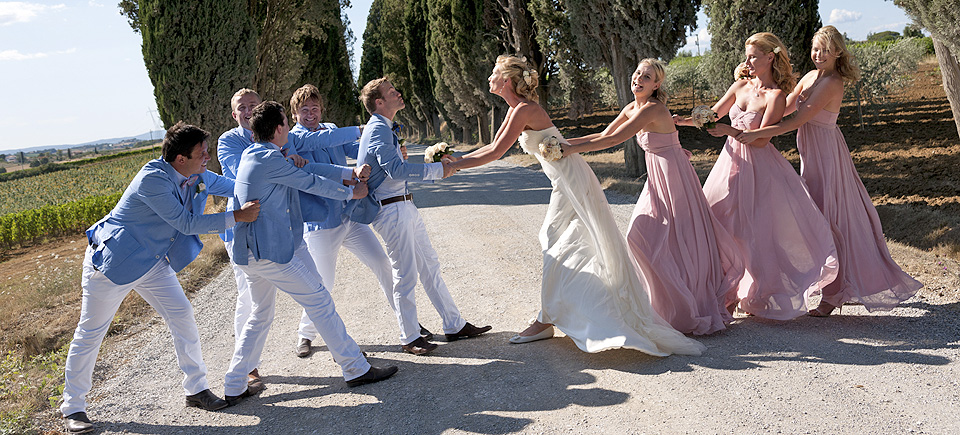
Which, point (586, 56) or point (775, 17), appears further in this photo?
point (586, 56)

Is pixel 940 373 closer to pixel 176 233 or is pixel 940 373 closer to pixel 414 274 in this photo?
pixel 414 274

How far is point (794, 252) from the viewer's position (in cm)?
502

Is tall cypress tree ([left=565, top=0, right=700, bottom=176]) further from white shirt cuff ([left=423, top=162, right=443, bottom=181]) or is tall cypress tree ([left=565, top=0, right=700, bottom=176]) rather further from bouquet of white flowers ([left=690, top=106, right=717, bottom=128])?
white shirt cuff ([left=423, top=162, right=443, bottom=181])

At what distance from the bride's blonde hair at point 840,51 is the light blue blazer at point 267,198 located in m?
4.10

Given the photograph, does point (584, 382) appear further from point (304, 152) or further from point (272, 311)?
point (304, 152)

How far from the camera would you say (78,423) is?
4.29 meters

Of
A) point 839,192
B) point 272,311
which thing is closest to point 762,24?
point 839,192

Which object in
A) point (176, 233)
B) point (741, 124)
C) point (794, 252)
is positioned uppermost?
point (741, 124)

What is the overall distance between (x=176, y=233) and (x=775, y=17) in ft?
43.2

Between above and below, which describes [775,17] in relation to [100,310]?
above

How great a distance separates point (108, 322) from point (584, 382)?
10.7ft

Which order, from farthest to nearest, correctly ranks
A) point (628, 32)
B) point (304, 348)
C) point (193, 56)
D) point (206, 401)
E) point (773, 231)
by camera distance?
point (193, 56) → point (628, 32) → point (304, 348) → point (773, 231) → point (206, 401)

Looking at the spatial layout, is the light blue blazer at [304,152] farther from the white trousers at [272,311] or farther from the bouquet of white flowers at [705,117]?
the bouquet of white flowers at [705,117]

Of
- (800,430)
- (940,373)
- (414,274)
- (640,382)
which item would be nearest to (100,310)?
(414,274)
